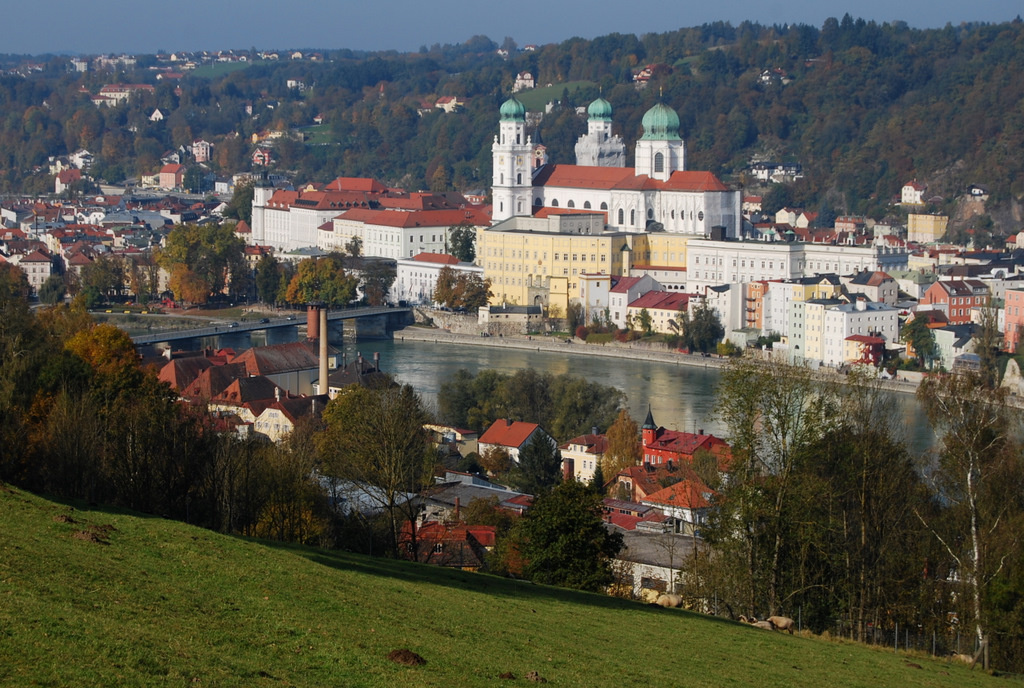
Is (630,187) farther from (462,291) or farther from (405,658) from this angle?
(405,658)

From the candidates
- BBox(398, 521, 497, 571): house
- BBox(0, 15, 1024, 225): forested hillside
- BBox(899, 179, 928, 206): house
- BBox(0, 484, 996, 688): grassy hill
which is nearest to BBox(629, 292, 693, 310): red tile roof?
BBox(398, 521, 497, 571): house

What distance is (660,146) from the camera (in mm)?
36344

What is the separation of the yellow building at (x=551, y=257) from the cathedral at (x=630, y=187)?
1.56 m

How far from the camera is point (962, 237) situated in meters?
42.6

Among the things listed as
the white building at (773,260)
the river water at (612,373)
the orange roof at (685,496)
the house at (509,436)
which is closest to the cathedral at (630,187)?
the white building at (773,260)

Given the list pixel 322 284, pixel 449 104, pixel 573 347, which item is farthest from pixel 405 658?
pixel 449 104

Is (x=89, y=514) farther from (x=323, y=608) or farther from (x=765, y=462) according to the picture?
(x=765, y=462)

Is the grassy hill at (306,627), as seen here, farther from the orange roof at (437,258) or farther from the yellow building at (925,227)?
the yellow building at (925,227)

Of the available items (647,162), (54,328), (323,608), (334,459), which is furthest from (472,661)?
(647,162)

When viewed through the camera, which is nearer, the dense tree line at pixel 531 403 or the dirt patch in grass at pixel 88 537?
the dirt patch in grass at pixel 88 537

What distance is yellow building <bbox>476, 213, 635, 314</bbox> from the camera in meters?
32.8

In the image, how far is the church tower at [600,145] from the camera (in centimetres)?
3969

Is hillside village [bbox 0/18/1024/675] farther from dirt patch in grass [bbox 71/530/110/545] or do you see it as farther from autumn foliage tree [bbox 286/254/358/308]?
dirt patch in grass [bbox 71/530/110/545]

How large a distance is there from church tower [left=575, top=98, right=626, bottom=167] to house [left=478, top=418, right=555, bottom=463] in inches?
879
